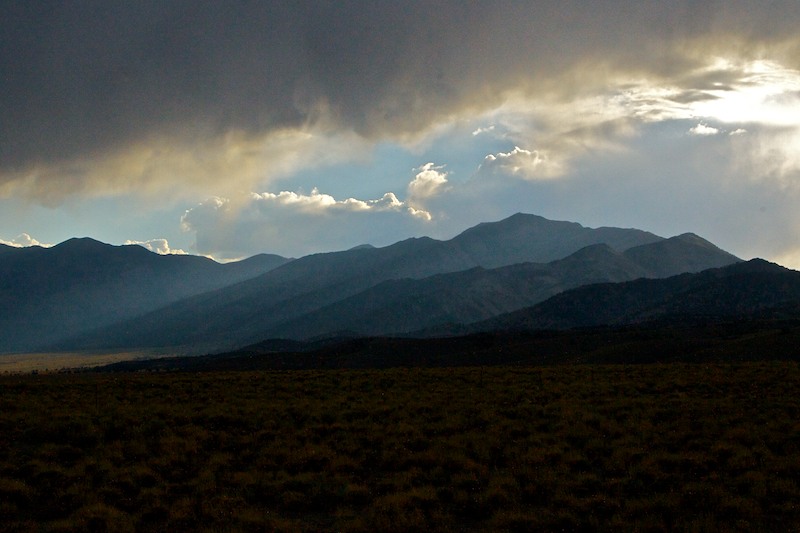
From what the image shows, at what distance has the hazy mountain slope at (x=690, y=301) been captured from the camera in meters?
157

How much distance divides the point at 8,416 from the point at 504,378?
90.7 feet

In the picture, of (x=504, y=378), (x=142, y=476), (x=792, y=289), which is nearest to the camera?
(x=142, y=476)

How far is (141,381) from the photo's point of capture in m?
43.9

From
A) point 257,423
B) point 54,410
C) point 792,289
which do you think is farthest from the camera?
point 792,289

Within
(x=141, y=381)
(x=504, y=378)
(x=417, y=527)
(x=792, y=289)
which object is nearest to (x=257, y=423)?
(x=417, y=527)

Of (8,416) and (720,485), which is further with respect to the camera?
(8,416)

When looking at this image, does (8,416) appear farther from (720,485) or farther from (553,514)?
(720,485)

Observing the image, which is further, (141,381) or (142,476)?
(141,381)

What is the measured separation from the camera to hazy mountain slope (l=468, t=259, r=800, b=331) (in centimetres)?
15712

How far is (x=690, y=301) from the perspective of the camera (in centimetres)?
16838

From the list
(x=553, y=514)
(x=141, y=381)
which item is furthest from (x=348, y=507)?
(x=141, y=381)

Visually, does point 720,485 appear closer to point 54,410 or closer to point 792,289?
point 54,410

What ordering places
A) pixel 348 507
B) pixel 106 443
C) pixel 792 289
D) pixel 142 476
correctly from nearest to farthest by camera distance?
pixel 348 507 → pixel 142 476 → pixel 106 443 → pixel 792 289

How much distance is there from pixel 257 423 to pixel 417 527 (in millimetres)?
13330
